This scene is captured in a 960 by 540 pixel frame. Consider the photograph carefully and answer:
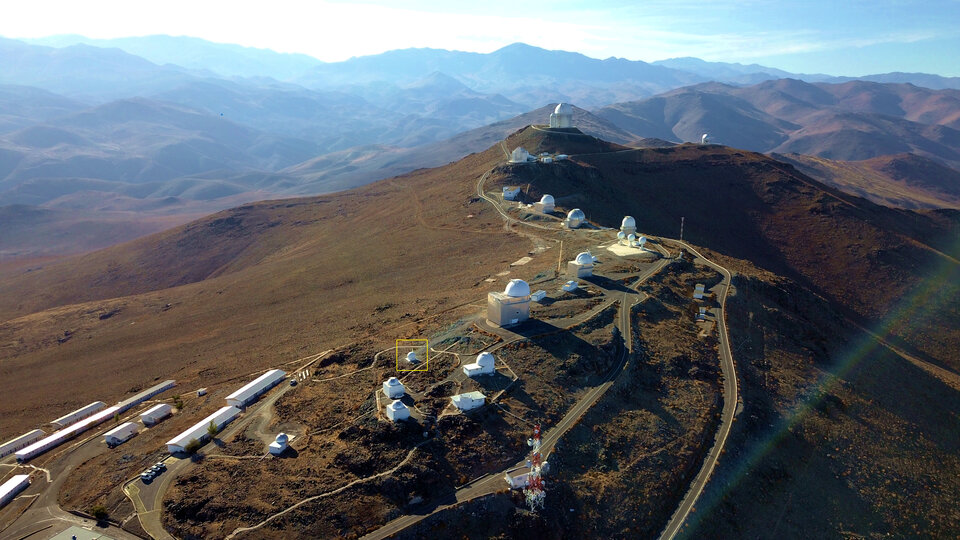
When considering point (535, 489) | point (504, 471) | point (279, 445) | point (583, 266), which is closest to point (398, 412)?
point (504, 471)

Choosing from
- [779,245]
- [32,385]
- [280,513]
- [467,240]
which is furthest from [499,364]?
[779,245]

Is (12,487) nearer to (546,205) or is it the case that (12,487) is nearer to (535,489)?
(535,489)

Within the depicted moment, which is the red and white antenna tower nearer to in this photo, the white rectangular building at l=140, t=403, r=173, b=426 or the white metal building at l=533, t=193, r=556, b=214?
the white rectangular building at l=140, t=403, r=173, b=426

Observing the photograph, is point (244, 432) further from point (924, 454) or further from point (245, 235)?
point (245, 235)

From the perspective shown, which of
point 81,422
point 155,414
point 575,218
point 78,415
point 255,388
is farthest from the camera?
point 575,218

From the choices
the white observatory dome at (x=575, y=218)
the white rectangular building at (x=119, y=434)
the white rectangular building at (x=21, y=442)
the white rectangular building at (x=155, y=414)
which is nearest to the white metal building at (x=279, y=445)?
the white rectangular building at (x=119, y=434)

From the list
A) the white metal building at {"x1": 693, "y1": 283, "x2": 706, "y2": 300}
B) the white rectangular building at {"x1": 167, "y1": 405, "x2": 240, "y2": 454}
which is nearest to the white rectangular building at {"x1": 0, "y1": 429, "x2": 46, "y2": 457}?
the white rectangular building at {"x1": 167, "y1": 405, "x2": 240, "y2": 454}
